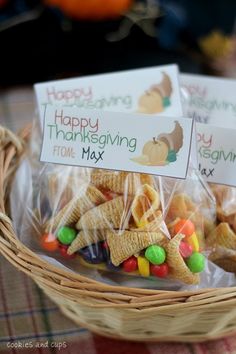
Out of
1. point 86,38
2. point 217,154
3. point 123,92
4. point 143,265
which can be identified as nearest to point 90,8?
point 86,38

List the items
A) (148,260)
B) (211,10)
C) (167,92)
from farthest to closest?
(211,10)
(167,92)
(148,260)

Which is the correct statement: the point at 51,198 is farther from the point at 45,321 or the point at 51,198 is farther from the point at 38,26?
the point at 38,26

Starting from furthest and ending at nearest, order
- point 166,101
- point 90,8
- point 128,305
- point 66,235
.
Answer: point 90,8, point 166,101, point 66,235, point 128,305

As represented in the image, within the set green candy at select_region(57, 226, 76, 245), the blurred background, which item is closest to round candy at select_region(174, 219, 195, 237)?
green candy at select_region(57, 226, 76, 245)

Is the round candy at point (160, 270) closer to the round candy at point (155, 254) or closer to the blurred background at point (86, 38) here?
the round candy at point (155, 254)

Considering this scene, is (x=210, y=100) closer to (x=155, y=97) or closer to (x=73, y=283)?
(x=155, y=97)

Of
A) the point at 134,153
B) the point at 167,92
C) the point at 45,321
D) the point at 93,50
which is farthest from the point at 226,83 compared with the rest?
the point at 93,50
